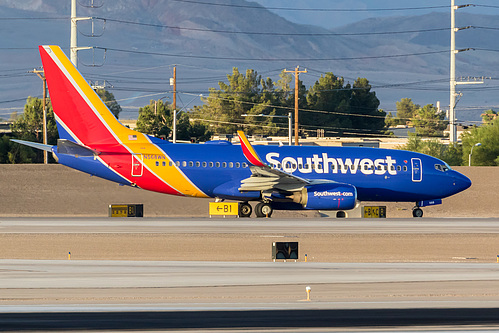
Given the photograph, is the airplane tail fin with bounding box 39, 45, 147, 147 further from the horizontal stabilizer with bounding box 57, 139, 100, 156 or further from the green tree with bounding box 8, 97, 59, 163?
the green tree with bounding box 8, 97, 59, 163

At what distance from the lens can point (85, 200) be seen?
48969 millimetres

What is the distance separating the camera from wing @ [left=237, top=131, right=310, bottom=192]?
40.4 meters

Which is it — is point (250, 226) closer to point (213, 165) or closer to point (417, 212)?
point (213, 165)

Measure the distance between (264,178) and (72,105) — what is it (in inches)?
404

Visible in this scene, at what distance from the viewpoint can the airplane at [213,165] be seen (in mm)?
40531

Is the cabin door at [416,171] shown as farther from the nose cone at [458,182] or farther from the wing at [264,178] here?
the wing at [264,178]

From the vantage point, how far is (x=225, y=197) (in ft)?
140

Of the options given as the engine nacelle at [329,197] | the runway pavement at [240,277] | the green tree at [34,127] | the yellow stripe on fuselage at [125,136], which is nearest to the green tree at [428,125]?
the green tree at [34,127]

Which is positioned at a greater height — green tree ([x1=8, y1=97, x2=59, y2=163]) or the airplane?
green tree ([x1=8, y1=97, x2=59, y2=163])

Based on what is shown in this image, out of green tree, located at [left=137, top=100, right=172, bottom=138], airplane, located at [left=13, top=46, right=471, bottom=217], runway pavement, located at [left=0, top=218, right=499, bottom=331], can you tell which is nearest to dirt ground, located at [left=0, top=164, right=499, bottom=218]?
airplane, located at [left=13, top=46, right=471, bottom=217]

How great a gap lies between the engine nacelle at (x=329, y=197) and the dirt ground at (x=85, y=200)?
715 centimetres

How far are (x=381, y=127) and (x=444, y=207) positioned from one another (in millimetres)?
89659

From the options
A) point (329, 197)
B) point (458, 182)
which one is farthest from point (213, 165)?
point (458, 182)

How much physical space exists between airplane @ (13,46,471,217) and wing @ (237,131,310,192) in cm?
5
